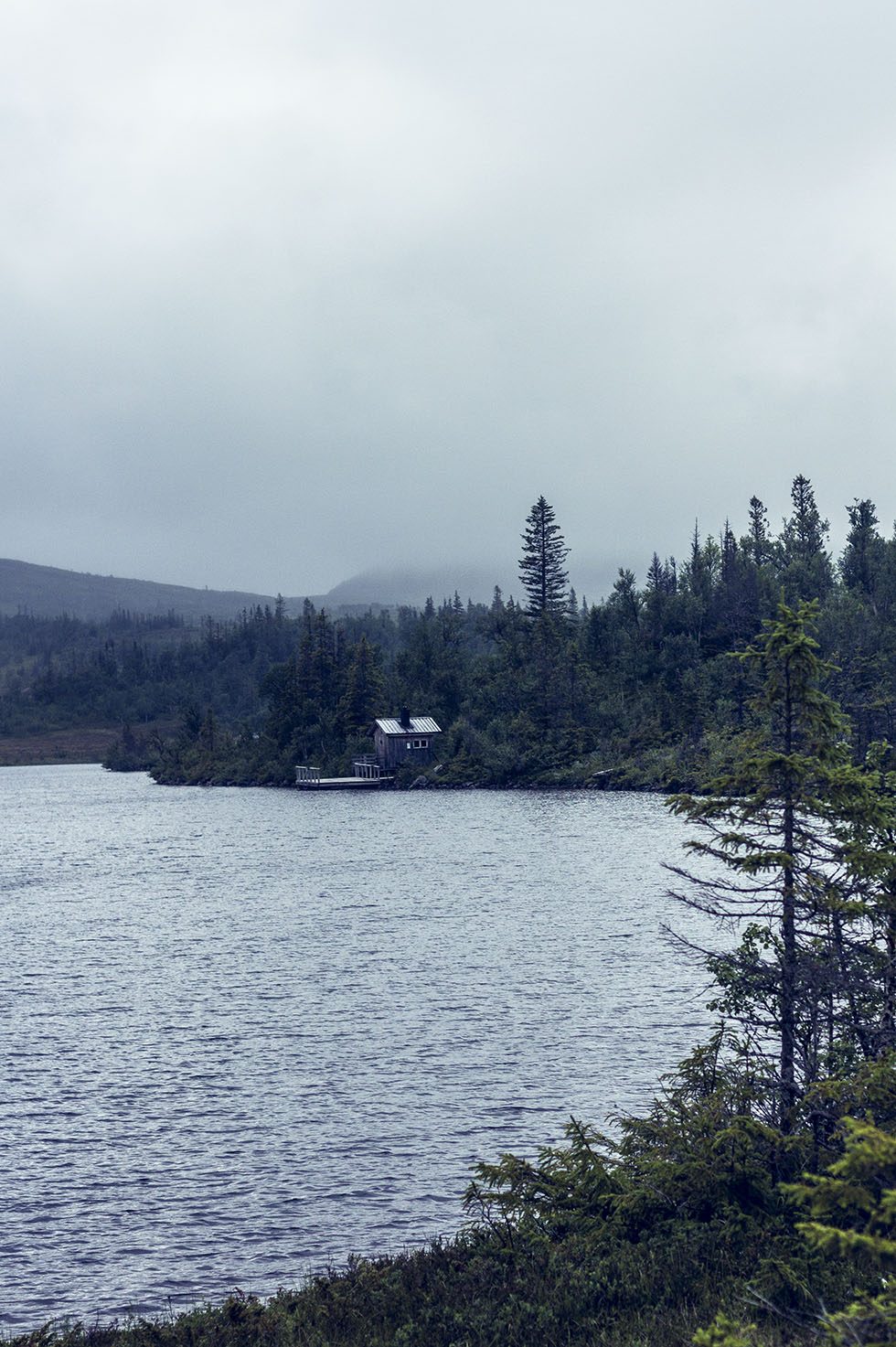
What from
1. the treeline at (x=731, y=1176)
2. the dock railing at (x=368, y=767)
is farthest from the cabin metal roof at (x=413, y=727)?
the treeline at (x=731, y=1176)

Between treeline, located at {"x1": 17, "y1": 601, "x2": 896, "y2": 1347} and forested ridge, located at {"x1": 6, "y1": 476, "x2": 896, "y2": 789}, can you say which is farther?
forested ridge, located at {"x1": 6, "y1": 476, "x2": 896, "y2": 789}

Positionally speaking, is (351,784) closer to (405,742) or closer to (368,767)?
(368,767)

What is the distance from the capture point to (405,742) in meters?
138

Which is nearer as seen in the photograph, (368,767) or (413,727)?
(368,767)

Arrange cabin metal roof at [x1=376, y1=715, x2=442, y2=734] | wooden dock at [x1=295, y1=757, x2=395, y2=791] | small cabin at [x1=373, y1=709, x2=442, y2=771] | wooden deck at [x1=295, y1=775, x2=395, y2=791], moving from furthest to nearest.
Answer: cabin metal roof at [x1=376, y1=715, x2=442, y2=734], small cabin at [x1=373, y1=709, x2=442, y2=771], wooden dock at [x1=295, y1=757, x2=395, y2=791], wooden deck at [x1=295, y1=775, x2=395, y2=791]

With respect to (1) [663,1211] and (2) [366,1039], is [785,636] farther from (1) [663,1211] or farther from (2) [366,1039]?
(2) [366,1039]

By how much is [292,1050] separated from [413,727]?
359 feet

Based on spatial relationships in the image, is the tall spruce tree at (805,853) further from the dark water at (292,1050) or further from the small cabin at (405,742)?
the small cabin at (405,742)

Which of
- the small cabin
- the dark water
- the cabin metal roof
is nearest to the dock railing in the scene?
the small cabin

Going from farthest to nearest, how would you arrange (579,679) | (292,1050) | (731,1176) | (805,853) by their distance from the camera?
(579,679) → (292,1050) → (805,853) → (731,1176)

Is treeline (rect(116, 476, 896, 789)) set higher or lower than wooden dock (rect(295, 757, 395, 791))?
higher

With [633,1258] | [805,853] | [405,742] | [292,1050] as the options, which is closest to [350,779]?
[405,742]

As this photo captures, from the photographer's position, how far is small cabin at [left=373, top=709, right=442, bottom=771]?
137m

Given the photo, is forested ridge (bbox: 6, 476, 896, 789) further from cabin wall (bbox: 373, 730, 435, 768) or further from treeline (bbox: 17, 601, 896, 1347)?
treeline (bbox: 17, 601, 896, 1347)
